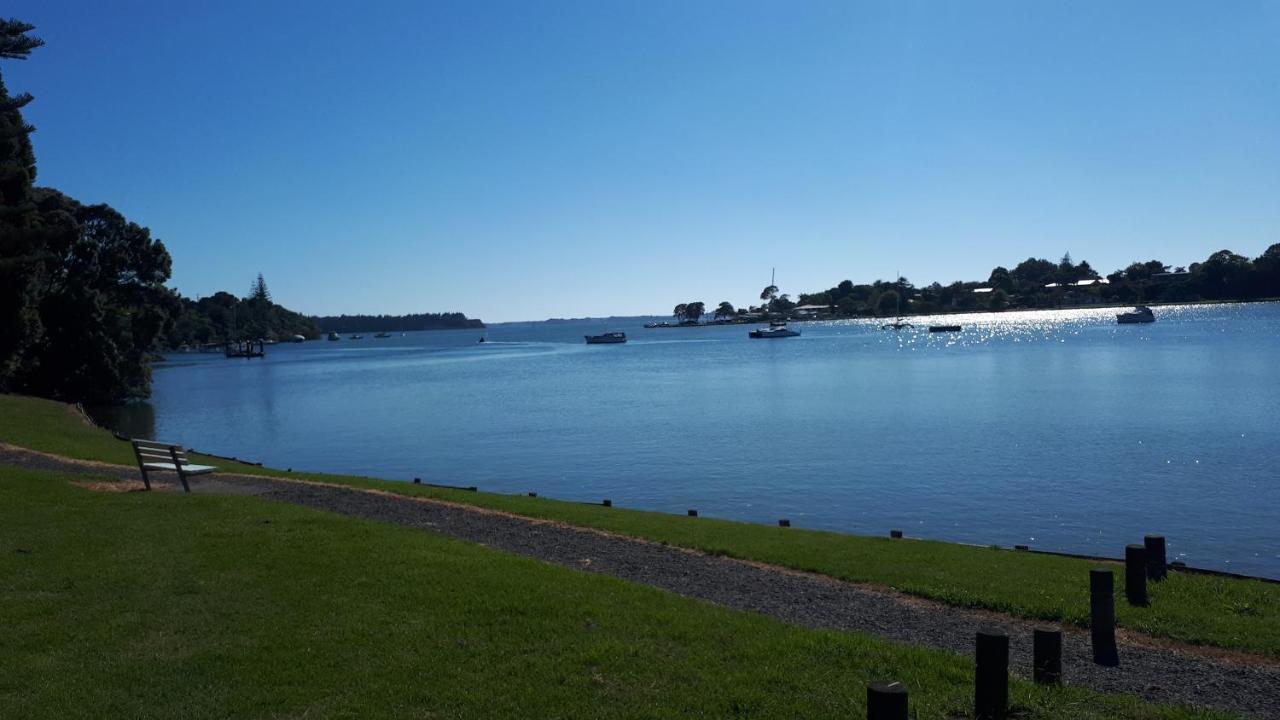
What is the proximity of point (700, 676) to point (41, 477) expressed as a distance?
15.2m

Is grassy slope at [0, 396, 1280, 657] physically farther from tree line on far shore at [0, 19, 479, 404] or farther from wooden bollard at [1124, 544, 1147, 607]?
tree line on far shore at [0, 19, 479, 404]

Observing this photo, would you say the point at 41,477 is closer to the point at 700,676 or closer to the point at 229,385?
the point at 700,676

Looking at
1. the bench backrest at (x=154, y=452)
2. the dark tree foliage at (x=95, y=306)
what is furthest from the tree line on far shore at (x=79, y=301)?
the bench backrest at (x=154, y=452)

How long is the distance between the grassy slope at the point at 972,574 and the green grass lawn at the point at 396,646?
290 cm

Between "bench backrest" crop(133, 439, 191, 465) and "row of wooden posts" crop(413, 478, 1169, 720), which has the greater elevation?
"bench backrest" crop(133, 439, 191, 465)

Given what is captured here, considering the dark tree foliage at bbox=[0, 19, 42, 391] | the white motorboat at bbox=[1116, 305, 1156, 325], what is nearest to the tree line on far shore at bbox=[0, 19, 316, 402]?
the dark tree foliage at bbox=[0, 19, 42, 391]

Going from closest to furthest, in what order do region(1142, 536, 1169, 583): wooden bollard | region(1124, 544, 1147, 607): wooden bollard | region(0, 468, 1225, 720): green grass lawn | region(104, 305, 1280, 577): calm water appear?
region(0, 468, 1225, 720): green grass lawn, region(1124, 544, 1147, 607): wooden bollard, region(1142, 536, 1169, 583): wooden bollard, region(104, 305, 1280, 577): calm water

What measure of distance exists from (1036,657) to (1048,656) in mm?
119

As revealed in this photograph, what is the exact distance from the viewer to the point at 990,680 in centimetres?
640

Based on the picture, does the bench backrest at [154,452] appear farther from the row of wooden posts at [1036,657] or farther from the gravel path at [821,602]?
the row of wooden posts at [1036,657]

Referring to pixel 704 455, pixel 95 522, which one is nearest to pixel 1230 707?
pixel 95 522

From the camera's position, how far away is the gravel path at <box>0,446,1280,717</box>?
7863 millimetres

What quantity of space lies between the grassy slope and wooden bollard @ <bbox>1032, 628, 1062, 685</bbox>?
2770 millimetres

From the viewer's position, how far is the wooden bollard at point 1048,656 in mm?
7320
